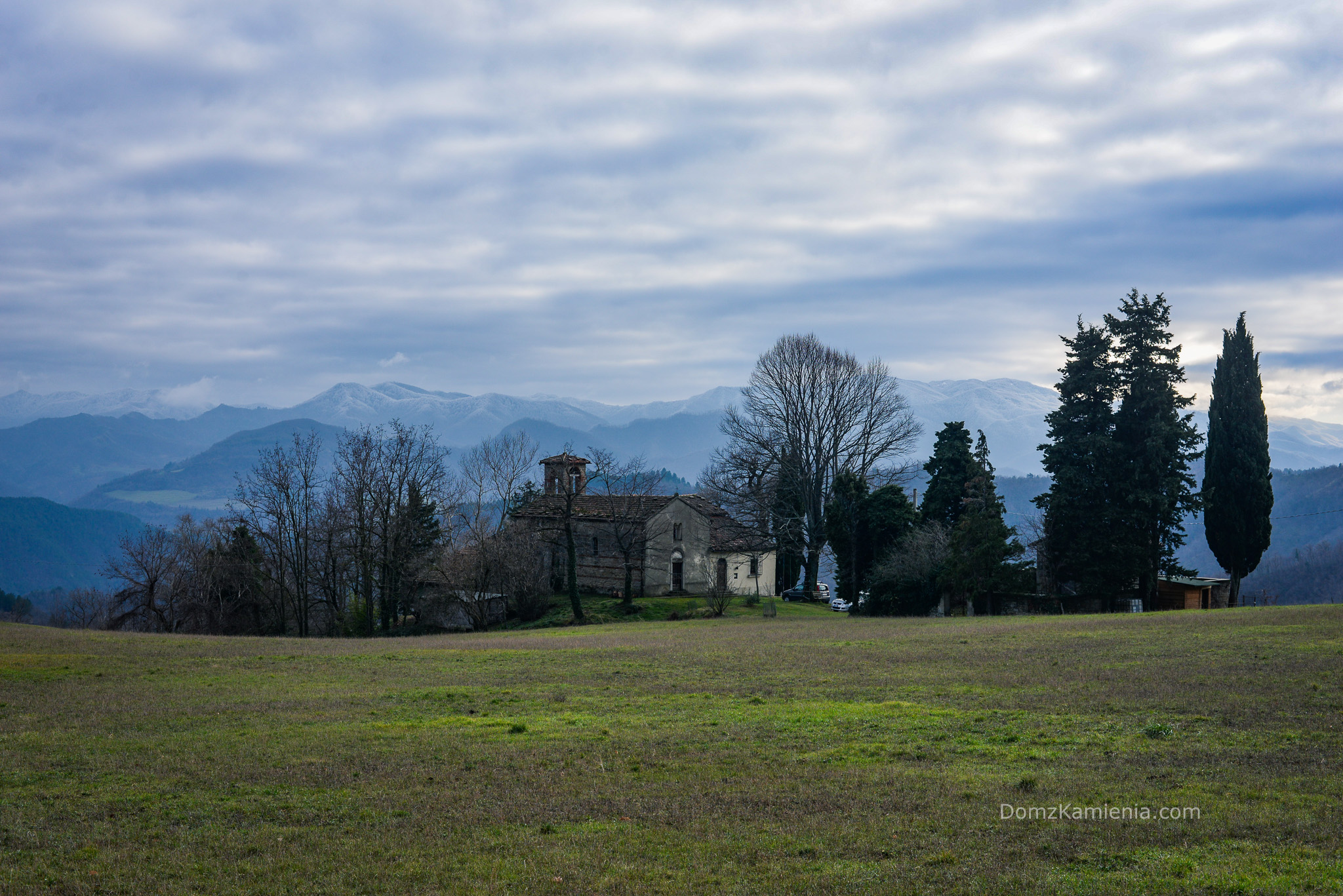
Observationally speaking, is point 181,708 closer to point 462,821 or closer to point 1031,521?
point 462,821

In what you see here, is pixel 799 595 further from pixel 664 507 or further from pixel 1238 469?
pixel 1238 469

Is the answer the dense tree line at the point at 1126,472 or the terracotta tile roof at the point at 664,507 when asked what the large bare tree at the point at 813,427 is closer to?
the terracotta tile roof at the point at 664,507

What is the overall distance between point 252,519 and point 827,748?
5605 cm

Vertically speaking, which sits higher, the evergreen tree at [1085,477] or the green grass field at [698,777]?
the evergreen tree at [1085,477]

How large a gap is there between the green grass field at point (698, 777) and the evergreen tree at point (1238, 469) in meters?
30.1

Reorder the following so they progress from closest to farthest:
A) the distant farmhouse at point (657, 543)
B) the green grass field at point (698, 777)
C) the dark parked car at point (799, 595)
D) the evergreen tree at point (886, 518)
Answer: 1. the green grass field at point (698, 777)
2. the evergreen tree at point (886, 518)
3. the distant farmhouse at point (657, 543)
4. the dark parked car at point (799, 595)

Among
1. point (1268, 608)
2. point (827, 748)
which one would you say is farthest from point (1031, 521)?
point (827, 748)

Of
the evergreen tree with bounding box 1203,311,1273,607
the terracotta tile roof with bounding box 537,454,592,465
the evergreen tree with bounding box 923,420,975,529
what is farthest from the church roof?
the evergreen tree with bounding box 1203,311,1273,607

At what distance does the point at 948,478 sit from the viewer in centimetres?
5550

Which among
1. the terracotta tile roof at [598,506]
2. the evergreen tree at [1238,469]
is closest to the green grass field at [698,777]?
the evergreen tree at [1238,469]

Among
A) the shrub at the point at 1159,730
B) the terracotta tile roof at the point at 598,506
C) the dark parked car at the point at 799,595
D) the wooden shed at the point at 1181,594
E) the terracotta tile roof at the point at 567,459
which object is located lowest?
the dark parked car at the point at 799,595

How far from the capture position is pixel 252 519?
2372 inches

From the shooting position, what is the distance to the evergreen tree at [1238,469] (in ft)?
161

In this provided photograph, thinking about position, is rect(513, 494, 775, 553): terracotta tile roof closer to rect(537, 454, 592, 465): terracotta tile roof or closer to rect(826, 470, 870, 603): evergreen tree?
rect(537, 454, 592, 465): terracotta tile roof
